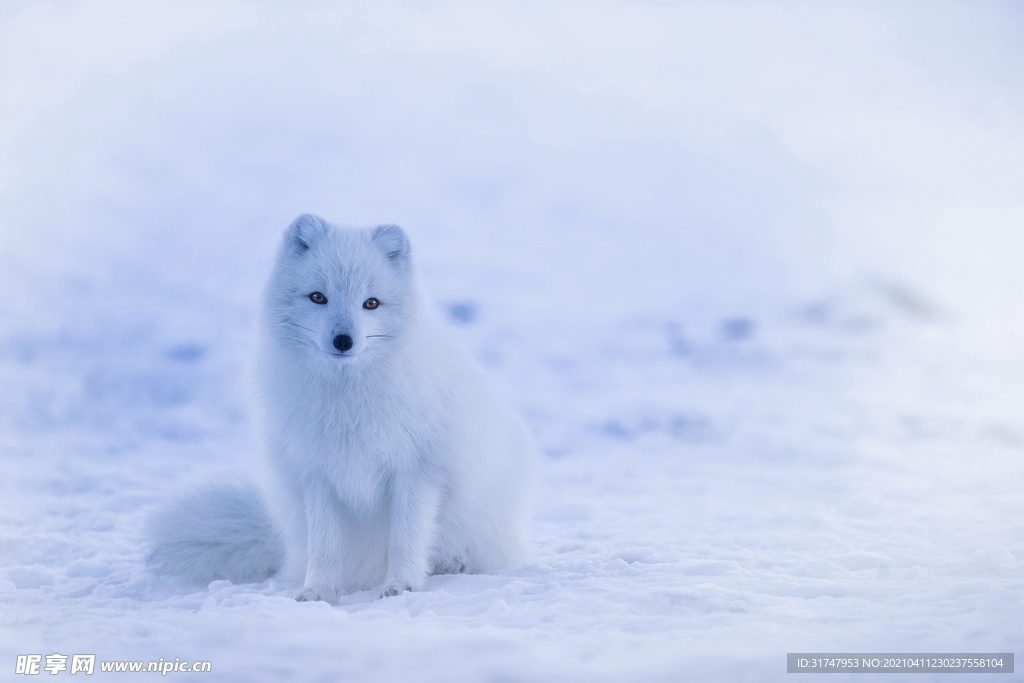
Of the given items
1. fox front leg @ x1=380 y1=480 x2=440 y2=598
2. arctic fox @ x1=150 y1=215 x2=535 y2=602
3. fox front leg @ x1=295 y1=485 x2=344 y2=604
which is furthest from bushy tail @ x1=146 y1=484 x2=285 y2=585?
fox front leg @ x1=380 y1=480 x2=440 y2=598

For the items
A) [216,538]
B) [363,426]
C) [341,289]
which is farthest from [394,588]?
[341,289]

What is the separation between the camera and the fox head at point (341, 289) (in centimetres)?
253

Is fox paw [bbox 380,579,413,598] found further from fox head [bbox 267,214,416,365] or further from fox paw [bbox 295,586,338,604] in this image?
fox head [bbox 267,214,416,365]

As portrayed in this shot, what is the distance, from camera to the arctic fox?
2.61 m

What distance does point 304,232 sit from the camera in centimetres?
266

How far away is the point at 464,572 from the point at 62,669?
119cm

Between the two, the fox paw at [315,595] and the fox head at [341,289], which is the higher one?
the fox head at [341,289]

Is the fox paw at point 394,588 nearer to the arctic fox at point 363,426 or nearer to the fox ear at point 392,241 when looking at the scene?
the arctic fox at point 363,426

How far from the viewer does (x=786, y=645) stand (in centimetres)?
218

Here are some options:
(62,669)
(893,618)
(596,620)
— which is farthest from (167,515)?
(893,618)

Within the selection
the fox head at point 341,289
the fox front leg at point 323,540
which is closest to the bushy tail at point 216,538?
the fox front leg at point 323,540

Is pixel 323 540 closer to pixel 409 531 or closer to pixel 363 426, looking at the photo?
pixel 409 531

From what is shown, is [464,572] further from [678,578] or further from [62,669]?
[62,669]

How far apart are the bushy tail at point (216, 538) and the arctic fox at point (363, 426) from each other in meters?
0.01
